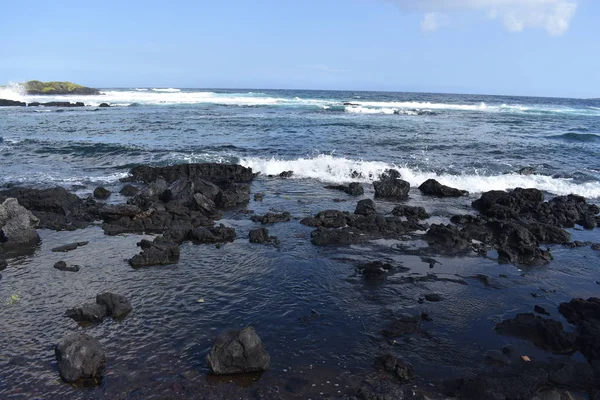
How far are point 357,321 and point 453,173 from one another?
15.1 m

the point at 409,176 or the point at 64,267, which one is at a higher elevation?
the point at 409,176

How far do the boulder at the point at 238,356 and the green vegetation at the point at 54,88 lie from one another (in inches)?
4080

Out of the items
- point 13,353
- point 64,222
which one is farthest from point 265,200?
point 13,353

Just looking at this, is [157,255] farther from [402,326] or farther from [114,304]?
[402,326]

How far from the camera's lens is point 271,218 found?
42.4 feet

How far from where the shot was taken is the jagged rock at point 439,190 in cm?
1688

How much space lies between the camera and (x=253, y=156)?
2400 centimetres

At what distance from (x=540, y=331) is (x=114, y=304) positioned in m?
7.13

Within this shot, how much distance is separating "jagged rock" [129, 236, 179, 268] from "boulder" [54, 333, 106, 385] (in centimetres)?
350

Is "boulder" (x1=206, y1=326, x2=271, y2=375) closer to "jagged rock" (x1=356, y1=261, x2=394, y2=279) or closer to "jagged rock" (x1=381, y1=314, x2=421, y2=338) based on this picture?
"jagged rock" (x1=381, y1=314, x2=421, y2=338)

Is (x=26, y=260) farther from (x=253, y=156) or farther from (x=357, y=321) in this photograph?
(x=253, y=156)

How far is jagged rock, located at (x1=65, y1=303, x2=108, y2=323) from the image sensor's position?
23.7 ft

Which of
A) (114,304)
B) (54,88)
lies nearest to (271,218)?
(114,304)

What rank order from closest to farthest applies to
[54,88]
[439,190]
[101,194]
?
[101,194] → [439,190] → [54,88]
